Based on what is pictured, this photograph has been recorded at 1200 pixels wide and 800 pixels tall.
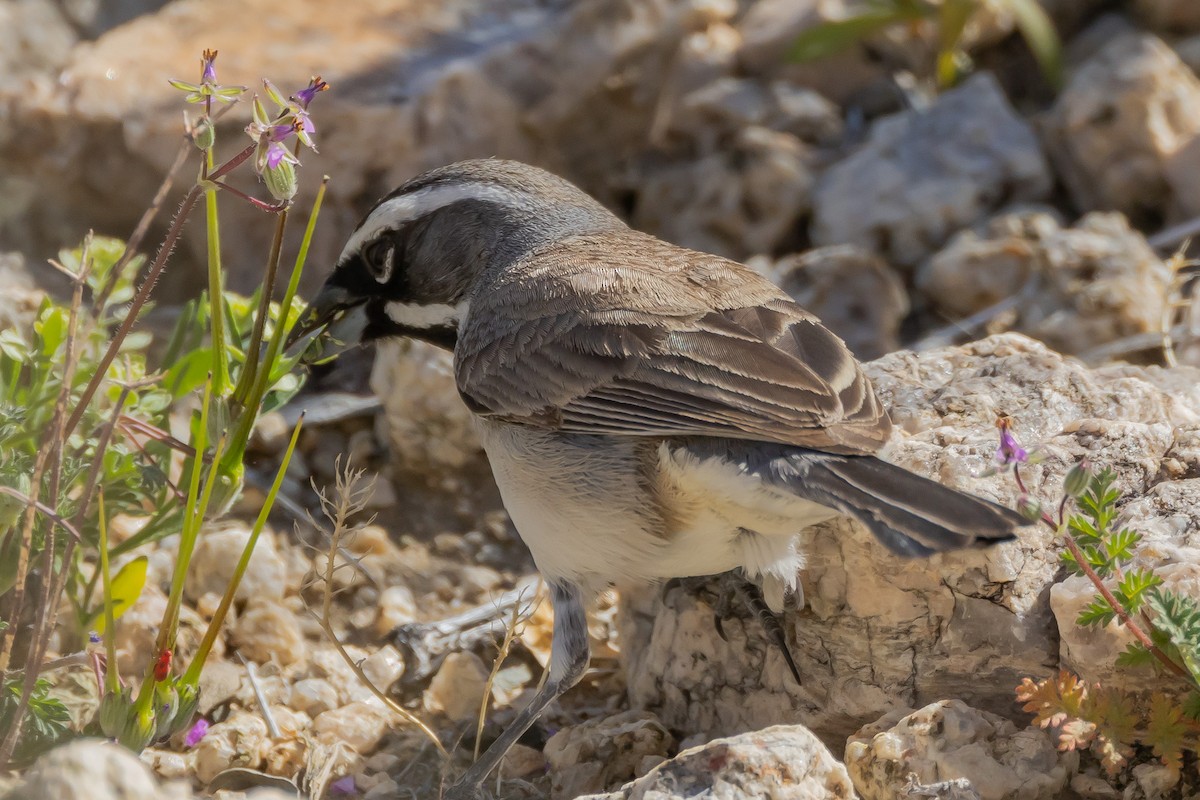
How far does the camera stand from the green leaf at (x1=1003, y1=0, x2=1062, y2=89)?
8266 millimetres

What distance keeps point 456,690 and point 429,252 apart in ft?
5.73

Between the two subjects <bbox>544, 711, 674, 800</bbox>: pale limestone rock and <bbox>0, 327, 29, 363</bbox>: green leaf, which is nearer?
<bbox>0, 327, 29, 363</bbox>: green leaf

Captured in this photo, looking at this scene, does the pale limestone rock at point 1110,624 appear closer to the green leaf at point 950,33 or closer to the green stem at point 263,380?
the green stem at point 263,380

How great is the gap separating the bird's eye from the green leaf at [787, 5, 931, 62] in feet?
12.6

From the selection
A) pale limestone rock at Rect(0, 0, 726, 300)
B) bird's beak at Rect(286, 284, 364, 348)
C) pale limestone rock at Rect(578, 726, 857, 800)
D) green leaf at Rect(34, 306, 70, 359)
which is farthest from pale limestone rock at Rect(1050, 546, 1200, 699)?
pale limestone rock at Rect(0, 0, 726, 300)

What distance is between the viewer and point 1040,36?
326 inches

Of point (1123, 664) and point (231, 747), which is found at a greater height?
point (1123, 664)

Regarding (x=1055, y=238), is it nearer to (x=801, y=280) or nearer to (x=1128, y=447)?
(x=801, y=280)

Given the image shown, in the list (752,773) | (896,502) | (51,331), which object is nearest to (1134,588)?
(896,502)

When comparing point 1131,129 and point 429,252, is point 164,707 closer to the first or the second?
point 429,252

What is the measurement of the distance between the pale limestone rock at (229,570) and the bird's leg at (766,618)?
2.00 meters

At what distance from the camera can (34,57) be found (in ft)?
27.0

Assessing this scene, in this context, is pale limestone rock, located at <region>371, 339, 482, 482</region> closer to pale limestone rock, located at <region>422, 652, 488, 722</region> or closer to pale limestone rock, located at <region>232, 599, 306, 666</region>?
pale limestone rock, located at <region>232, 599, 306, 666</region>

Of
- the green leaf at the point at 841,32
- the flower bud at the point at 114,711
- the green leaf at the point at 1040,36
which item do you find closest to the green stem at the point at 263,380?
the flower bud at the point at 114,711
